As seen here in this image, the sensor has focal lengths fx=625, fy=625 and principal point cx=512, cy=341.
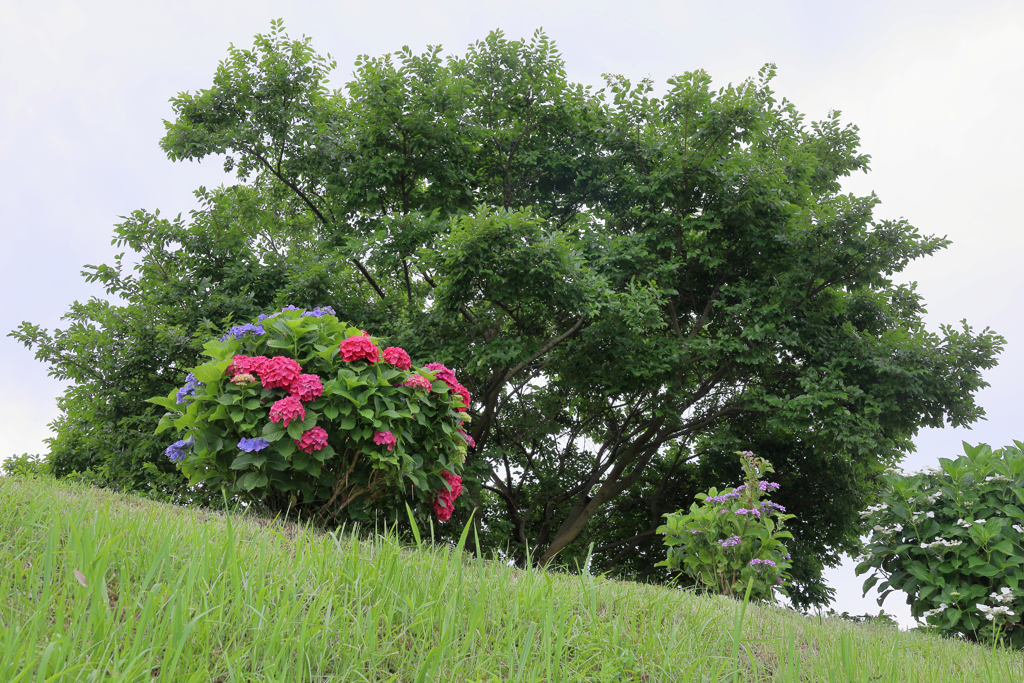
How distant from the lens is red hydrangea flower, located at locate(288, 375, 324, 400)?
4.73 meters

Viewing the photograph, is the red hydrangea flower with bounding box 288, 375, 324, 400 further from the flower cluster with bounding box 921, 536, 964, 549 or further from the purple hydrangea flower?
the flower cluster with bounding box 921, 536, 964, 549

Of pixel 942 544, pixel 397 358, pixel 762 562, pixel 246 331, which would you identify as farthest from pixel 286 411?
pixel 942 544

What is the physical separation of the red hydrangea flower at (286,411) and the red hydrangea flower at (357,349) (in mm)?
570

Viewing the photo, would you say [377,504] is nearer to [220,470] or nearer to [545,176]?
[220,470]

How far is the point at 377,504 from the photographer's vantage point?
5664mm

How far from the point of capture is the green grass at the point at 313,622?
5.47 ft

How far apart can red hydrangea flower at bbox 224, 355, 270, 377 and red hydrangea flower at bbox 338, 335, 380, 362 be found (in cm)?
60

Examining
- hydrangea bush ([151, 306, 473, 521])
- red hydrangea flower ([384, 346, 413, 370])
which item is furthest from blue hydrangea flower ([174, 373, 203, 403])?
red hydrangea flower ([384, 346, 413, 370])

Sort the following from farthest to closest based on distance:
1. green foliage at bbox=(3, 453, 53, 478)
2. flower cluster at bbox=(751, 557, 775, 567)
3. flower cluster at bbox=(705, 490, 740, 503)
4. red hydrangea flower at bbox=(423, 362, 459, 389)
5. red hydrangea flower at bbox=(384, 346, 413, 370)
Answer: green foliage at bbox=(3, 453, 53, 478), flower cluster at bbox=(705, 490, 740, 503), flower cluster at bbox=(751, 557, 775, 567), red hydrangea flower at bbox=(423, 362, 459, 389), red hydrangea flower at bbox=(384, 346, 413, 370)

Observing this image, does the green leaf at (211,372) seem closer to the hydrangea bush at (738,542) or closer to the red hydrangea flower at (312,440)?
the red hydrangea flower at (312,440)

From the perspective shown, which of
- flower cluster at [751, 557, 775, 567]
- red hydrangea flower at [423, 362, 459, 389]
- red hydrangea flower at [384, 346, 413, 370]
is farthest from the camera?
flower cluster at [751, 557, 775, 567]

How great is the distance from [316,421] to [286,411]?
0.35 meters

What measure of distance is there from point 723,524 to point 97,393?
33.6 feet

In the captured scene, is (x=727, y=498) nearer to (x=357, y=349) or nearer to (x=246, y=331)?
(x=357, y=349)
